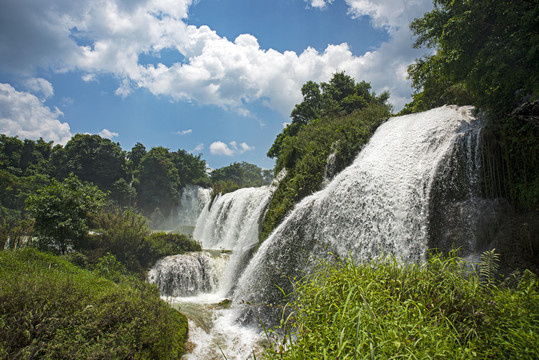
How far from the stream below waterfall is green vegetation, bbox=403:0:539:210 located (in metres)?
0.62

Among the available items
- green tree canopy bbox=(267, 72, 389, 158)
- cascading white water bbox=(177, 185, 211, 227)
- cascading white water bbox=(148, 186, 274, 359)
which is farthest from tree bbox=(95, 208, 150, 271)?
cascading white water bbox=(177, 185, 211, 227)

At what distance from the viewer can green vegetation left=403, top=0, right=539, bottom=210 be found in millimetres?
6598

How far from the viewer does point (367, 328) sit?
2221 millimetres

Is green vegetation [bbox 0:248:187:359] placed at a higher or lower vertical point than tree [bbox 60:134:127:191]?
lower

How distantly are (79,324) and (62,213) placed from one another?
8745 millimetres

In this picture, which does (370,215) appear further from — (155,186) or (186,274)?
(155,186)

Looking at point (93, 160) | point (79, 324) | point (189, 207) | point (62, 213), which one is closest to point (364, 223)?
point (79, 324)

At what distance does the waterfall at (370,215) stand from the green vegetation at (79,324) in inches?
121

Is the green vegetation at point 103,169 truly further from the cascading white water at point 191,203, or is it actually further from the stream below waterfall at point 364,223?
the stream below waterfall at point 364,223

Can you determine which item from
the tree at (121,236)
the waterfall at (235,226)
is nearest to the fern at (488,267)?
the waterfall at (235,226)

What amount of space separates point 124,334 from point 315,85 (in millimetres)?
29161

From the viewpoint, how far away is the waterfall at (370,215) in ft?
22.7

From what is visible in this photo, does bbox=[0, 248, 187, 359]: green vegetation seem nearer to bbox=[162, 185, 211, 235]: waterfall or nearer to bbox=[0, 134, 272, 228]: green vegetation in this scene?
bbox=[0, 134, 272, 228]: green vegetation

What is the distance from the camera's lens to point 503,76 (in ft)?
22.9
